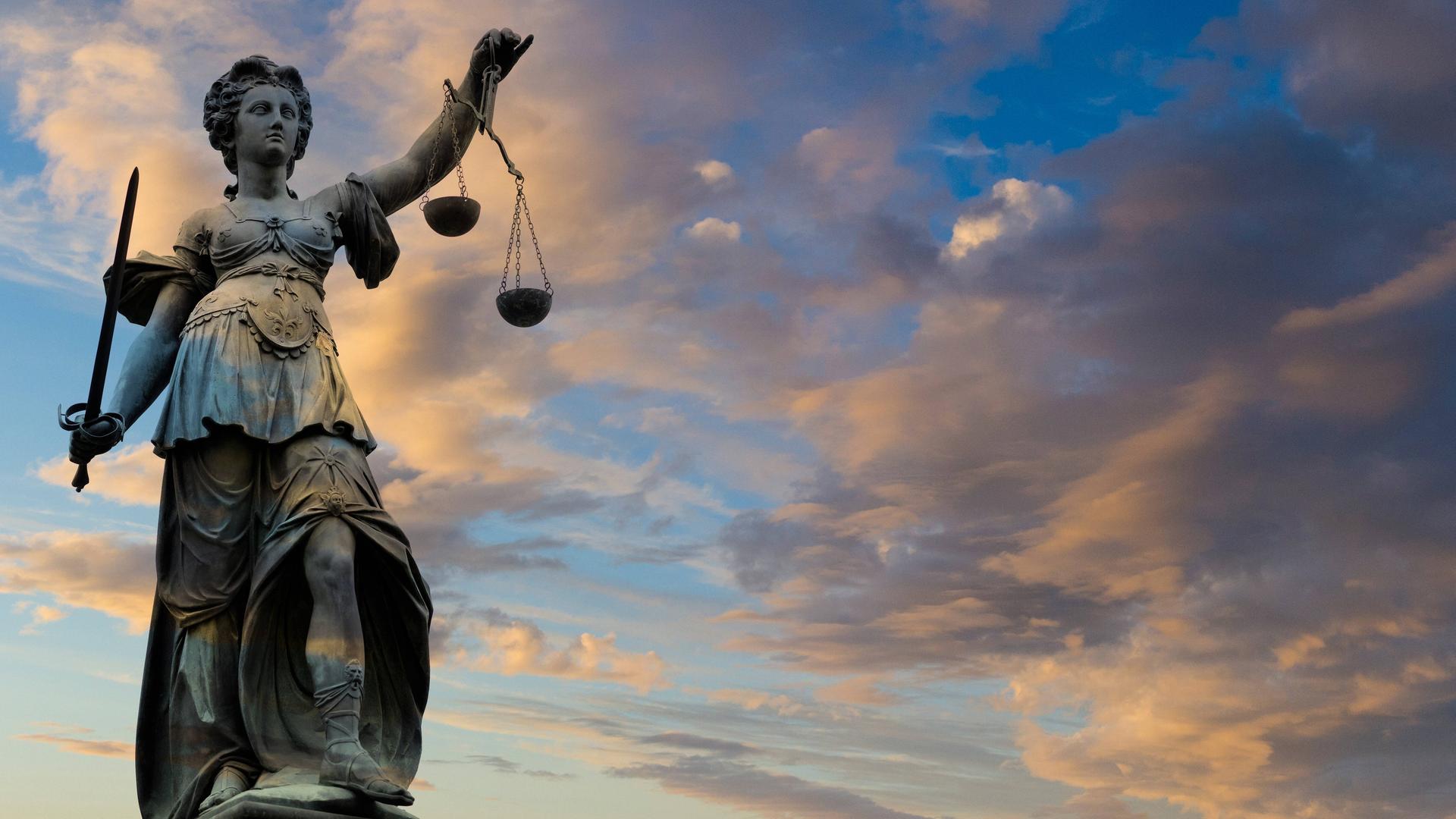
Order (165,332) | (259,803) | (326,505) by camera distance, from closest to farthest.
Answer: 1. (259,803)
2. (326,505)
3. (165,332)

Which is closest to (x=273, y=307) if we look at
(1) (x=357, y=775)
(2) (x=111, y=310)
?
(2) (x=111, y=310)

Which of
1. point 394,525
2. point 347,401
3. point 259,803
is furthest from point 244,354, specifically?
point 259,803

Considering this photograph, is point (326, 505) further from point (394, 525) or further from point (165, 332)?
point (165, 332)

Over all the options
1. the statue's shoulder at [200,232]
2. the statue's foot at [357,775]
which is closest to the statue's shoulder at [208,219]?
the statue's shoulder at [200,232]

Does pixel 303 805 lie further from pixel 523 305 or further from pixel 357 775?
pixel 523 305

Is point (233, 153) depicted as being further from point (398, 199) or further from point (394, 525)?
point (394, 525)

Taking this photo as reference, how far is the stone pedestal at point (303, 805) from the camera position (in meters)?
10.0

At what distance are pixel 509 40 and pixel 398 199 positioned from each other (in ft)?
4.47

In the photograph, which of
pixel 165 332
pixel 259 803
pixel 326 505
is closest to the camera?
pixel 259 803

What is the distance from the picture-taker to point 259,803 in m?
10.1

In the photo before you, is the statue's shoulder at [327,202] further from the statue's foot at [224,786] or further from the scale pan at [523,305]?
the statue's foot at [224,786]

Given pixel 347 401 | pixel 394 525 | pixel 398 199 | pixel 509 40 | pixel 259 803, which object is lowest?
pixel 259 803

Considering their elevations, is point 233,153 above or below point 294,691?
above

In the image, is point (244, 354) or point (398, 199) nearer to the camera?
point (244, 354)
